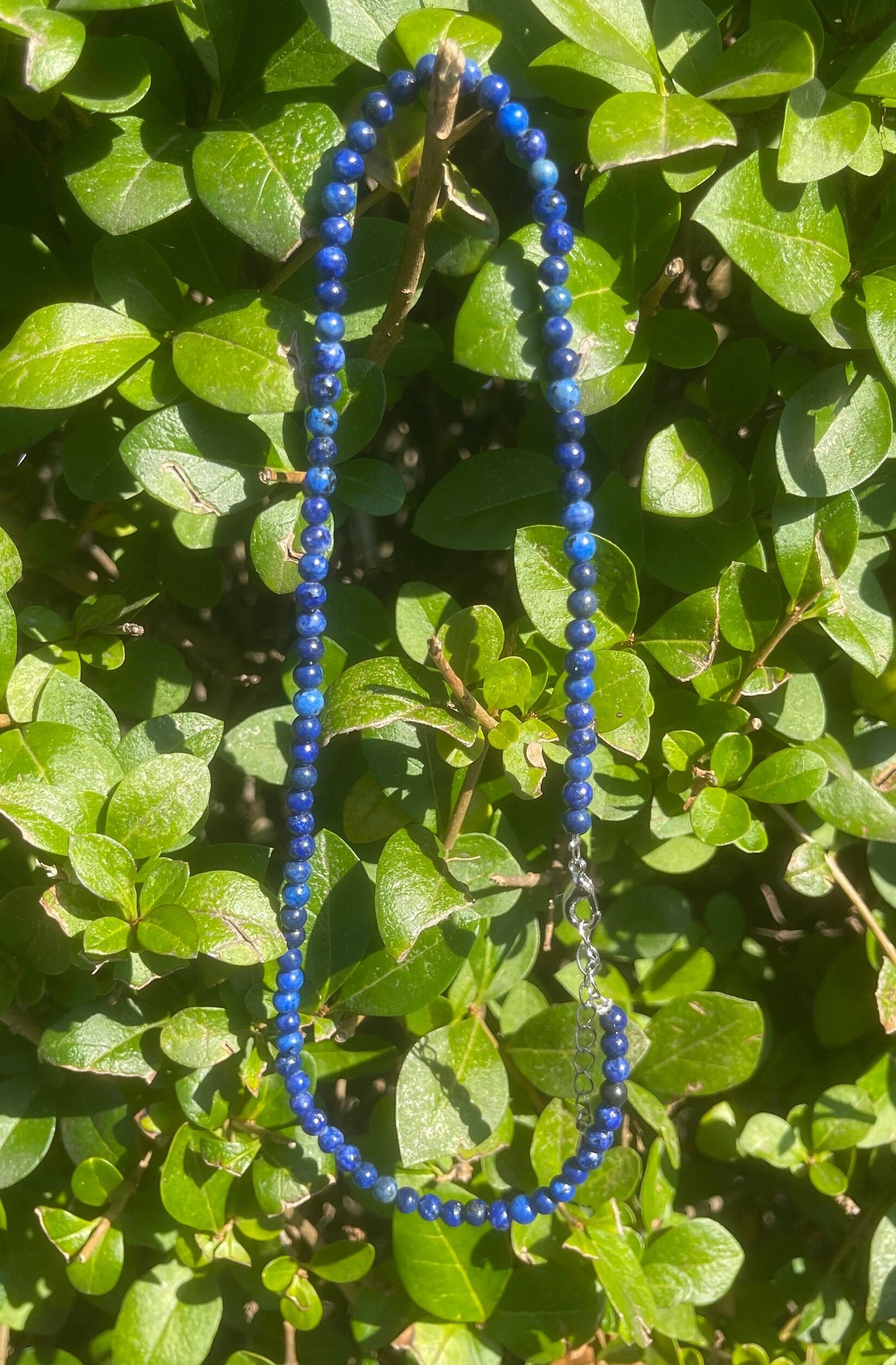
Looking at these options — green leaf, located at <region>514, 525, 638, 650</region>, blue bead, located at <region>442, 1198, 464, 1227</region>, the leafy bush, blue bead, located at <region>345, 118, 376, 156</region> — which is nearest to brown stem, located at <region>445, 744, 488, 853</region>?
the leafy bush

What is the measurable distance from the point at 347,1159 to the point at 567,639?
1.57ft

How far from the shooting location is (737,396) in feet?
2.70

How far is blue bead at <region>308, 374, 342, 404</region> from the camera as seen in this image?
674 millimetres

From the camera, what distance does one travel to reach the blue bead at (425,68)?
2.03ft

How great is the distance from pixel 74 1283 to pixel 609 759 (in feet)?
2.10

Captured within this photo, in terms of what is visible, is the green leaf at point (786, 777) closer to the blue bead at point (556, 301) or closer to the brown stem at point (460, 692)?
the brown stem at point (460, 692)

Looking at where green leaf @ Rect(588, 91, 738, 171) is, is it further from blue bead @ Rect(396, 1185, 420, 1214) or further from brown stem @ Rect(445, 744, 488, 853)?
blue bead @ Rect(396, 1185, 420, 1214)

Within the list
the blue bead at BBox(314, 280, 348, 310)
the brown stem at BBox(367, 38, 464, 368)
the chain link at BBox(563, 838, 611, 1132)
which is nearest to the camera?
the brown stem at BBox(367, 38, 464, 368)

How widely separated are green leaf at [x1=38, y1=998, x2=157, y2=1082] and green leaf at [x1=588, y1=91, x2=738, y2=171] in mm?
730

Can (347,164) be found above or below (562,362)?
above

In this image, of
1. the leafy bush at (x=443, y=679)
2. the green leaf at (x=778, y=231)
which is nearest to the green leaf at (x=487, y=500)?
the leafy bush at (x=443, y=679)

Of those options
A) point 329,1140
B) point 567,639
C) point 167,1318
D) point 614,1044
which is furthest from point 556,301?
point 167,1318

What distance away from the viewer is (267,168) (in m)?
0.65

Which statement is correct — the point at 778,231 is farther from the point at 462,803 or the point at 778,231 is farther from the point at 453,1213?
the point at 453,1213
